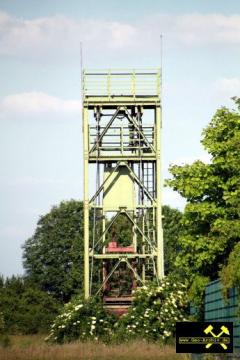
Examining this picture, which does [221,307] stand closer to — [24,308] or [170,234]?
[24,308]

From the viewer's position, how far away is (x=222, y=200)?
186 ft

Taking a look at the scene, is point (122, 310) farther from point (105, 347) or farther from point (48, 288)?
point (48, 288)

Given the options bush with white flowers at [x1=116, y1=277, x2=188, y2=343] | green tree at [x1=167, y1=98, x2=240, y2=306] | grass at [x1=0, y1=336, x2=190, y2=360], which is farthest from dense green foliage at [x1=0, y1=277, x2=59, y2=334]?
green tree at [x1=167, y1=98, x2=240, y2=306]

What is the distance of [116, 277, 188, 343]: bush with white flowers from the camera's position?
62.6 metres

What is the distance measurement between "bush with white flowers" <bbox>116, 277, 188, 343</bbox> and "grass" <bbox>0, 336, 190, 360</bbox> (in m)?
2.16

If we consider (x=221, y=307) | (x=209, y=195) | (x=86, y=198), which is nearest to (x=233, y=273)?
(x=221, y=307)

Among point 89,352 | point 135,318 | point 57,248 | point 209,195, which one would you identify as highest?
point 57,248

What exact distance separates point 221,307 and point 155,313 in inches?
581

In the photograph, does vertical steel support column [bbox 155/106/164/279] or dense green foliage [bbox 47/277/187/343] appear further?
vertical steel support column [bbox 155/106/164/279]

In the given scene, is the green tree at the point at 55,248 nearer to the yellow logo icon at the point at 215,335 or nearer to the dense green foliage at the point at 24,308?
the dense green foliage at the point at 24,308

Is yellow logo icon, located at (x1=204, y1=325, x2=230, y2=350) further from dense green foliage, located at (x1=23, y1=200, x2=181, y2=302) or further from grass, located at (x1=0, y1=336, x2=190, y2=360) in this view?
dense green foliage, located at (x1=23, y1=200, x2=181, y2=302)

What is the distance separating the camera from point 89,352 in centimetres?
5747

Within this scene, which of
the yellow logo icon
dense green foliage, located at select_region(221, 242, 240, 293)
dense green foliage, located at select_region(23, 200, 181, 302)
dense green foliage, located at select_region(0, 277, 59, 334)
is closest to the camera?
the yellow logo icon

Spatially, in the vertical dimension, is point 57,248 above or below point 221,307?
above
